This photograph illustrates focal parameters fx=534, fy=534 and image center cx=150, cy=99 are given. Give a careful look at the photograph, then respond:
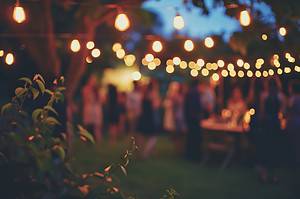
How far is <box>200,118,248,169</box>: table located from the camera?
36.9 feet

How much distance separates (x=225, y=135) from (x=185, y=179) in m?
2.74

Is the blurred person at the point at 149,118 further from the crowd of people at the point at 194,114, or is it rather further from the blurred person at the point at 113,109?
the blurred person at the point at 113,109

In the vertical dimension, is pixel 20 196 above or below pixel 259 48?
below

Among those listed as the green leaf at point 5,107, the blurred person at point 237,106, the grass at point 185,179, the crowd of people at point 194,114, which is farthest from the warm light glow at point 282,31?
the green leaf at point 5,107

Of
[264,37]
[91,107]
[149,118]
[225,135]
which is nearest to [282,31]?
[264,37]

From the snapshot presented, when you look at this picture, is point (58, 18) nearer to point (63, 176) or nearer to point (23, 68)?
point (23, 68)

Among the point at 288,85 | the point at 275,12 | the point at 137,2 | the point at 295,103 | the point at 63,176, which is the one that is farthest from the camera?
the point at 137,2

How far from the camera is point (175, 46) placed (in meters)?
25.5

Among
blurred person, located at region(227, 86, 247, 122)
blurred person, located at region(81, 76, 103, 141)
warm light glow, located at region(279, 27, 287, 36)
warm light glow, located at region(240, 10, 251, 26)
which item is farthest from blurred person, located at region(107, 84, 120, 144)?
warm light glow, located at region(279, 27, 287, 36)

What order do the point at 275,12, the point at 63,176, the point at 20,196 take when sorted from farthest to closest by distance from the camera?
the point at 275,12
the point at 63,176
the point at 20,196

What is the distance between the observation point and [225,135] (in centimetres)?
1230

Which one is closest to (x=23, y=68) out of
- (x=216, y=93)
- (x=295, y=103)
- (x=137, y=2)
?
(x=137, y=2)

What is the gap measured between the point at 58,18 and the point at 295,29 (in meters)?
8.56

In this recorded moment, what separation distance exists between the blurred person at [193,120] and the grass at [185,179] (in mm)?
315
